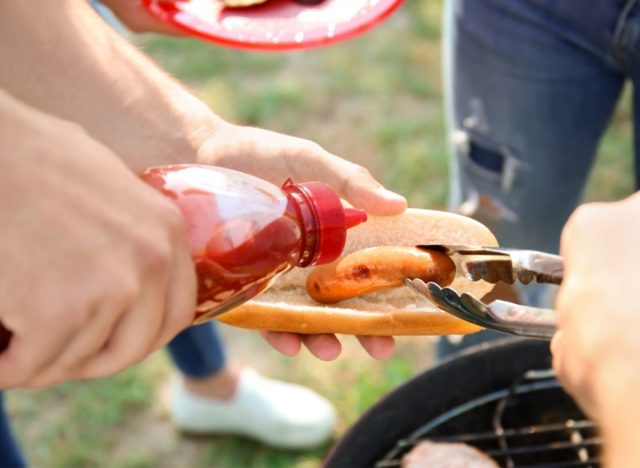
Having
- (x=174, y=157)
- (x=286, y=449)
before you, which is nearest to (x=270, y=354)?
(x=286, y=449)

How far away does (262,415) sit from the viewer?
10.3 feet

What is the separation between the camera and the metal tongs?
1240mm

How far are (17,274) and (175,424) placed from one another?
2.43 meters

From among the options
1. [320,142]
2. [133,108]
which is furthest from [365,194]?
[320,142]

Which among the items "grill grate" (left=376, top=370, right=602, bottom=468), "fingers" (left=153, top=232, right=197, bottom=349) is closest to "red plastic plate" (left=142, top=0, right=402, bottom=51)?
"grill grate" (left=376, top=370, right=602, bottom=468)

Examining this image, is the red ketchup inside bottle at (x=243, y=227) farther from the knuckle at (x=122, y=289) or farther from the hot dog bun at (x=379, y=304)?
the hot dog bun at (x=379, y=304)

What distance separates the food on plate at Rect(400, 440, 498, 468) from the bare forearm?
827mm

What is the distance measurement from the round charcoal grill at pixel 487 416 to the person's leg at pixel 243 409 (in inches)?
48.1

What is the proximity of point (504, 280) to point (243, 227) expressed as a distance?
49cm

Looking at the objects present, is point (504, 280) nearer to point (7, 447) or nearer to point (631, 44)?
point (631, 44)

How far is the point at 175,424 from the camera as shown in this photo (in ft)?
10.6

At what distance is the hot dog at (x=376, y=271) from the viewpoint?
1622 millimetres

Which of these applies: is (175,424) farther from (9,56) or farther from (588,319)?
(588,319)

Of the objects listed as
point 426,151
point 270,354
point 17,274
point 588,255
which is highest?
point 588,255
